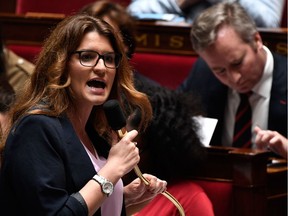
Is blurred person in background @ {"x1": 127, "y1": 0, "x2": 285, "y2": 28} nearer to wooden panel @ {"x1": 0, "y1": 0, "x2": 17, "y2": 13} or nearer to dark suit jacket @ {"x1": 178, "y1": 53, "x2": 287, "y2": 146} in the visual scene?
dark suit jacket @ {"x1": 178, "y1": 53, "x2": 287, "y2": 146}

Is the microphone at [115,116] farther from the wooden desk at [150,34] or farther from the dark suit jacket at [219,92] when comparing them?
the wooden desk at [150,34]

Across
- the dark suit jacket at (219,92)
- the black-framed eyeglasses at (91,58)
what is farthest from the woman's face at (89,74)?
the dark suit jacket at (219,92)

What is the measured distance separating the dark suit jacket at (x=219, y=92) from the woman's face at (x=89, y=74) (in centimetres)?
54

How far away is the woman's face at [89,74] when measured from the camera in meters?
0.83

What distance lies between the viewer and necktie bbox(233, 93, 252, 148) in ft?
4.61

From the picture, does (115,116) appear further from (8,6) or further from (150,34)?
(8,6)

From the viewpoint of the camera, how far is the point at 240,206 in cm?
119

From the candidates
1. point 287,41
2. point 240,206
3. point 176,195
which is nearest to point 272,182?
point 240,206

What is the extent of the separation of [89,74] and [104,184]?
5.3 inches

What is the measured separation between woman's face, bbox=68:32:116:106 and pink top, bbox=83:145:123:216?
0.06 metres

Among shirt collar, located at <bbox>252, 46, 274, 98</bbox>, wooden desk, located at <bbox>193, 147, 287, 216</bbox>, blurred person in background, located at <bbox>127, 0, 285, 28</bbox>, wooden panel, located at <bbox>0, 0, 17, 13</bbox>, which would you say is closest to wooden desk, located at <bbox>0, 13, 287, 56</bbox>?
blurred person in background, located at <bbox>127, 0, 285, 28</bbox>

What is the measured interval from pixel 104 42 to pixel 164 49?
852mm

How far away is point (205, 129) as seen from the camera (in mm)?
1221

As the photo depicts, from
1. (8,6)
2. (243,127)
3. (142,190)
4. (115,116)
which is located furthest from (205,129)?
(8,6)
